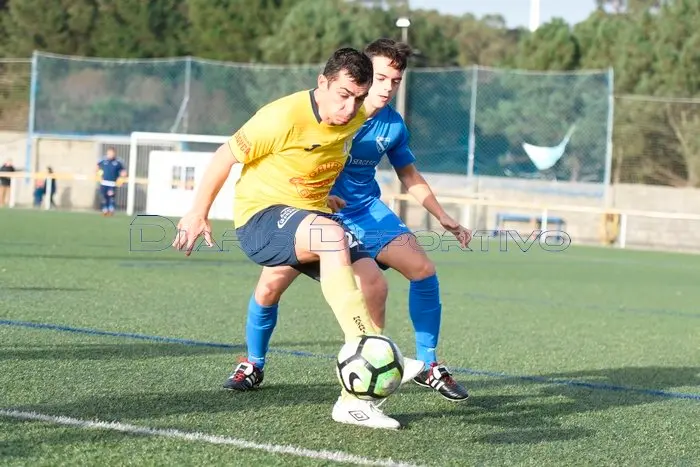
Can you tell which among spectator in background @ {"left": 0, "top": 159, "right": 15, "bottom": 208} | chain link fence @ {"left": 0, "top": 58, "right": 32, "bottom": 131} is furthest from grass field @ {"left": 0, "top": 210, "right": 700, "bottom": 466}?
chain link fence @ {"left": 0, "top": 58, "right": 32, "bottom": 131}

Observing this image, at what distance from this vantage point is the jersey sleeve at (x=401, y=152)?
562cm

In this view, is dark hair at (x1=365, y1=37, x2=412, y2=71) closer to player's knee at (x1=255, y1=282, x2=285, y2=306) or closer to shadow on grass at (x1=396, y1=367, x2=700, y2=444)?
player's knee at (x1=255, y1=282, x2=285, y2=306)

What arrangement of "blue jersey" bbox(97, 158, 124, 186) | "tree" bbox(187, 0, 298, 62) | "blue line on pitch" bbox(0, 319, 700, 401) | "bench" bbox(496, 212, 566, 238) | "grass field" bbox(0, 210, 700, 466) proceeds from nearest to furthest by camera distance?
"grass field" bbox(0, 210, 700, 466)
"blue line on pitch" bbox(0, 319, 700, 401)
"blue jersey" bbox(97, 158, 124, 186)
"bench" bbox(496, 212, 566, 238)
"tree" bbox(187, 0, 298, 62)

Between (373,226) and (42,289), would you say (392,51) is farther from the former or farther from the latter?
(42,289)

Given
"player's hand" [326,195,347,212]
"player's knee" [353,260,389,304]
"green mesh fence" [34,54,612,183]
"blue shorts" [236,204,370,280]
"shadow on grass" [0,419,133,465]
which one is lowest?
"shadow on grass" [0,419,133,465]

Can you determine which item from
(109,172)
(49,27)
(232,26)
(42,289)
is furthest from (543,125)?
(49,27)

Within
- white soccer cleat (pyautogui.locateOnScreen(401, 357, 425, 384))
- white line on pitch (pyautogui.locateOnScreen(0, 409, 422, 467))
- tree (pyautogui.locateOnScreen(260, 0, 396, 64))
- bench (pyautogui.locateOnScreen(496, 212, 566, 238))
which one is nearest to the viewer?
white line on pitch (pyautogui.locateOnScreen(0, 409, 422, 467))

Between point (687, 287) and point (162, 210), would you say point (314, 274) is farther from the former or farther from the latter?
point (162, 210)

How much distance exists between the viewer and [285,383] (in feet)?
17.6

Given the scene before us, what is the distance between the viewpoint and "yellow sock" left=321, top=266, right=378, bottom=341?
14.1 ft

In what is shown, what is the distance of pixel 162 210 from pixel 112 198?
194 centimetres

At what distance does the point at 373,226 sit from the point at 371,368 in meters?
1.37

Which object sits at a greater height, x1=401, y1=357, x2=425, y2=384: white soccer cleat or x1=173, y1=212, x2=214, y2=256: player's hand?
x1=173, y1=212, x2=214, y2=256: player's hand

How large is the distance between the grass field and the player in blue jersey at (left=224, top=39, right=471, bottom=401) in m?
0.16
